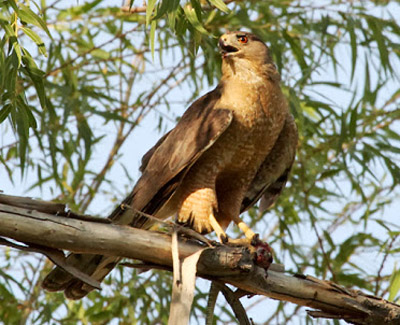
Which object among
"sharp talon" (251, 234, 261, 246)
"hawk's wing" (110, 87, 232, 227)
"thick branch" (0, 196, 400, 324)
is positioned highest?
"hawk's wing" (110, 87, 232, 227)

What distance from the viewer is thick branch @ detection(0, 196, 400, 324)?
272 cm

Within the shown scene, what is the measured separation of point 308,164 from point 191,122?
1485 mm

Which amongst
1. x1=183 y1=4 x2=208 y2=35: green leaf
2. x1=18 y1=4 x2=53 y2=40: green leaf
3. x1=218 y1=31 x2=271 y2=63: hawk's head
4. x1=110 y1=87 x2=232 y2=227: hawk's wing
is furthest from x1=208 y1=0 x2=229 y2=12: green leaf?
x1=218 y1=31 x2=271 y2=63: hawk's head

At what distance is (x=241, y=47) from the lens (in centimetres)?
416

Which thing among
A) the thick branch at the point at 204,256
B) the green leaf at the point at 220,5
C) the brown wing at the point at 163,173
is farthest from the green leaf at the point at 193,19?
the thick branch at the point at 204,256

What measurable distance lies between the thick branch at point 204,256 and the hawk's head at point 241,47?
4.30 feet

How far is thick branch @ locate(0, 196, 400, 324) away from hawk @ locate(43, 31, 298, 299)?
0.53 metres

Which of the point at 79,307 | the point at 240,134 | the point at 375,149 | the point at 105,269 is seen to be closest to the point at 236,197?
the point at 240,134

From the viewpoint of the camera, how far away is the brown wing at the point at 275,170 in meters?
4.23

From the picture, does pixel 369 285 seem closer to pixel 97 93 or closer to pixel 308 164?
pixel 308 164

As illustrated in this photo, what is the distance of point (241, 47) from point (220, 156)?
0.67 metres

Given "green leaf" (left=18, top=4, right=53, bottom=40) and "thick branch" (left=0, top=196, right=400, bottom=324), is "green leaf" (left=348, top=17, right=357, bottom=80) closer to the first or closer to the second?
"thick branch" (left=0, top=196, right=400, bottom=324)

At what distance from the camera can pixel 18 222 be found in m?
2.68

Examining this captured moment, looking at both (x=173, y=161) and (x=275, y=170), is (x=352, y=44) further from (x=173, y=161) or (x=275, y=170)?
(x=173, y=161)
